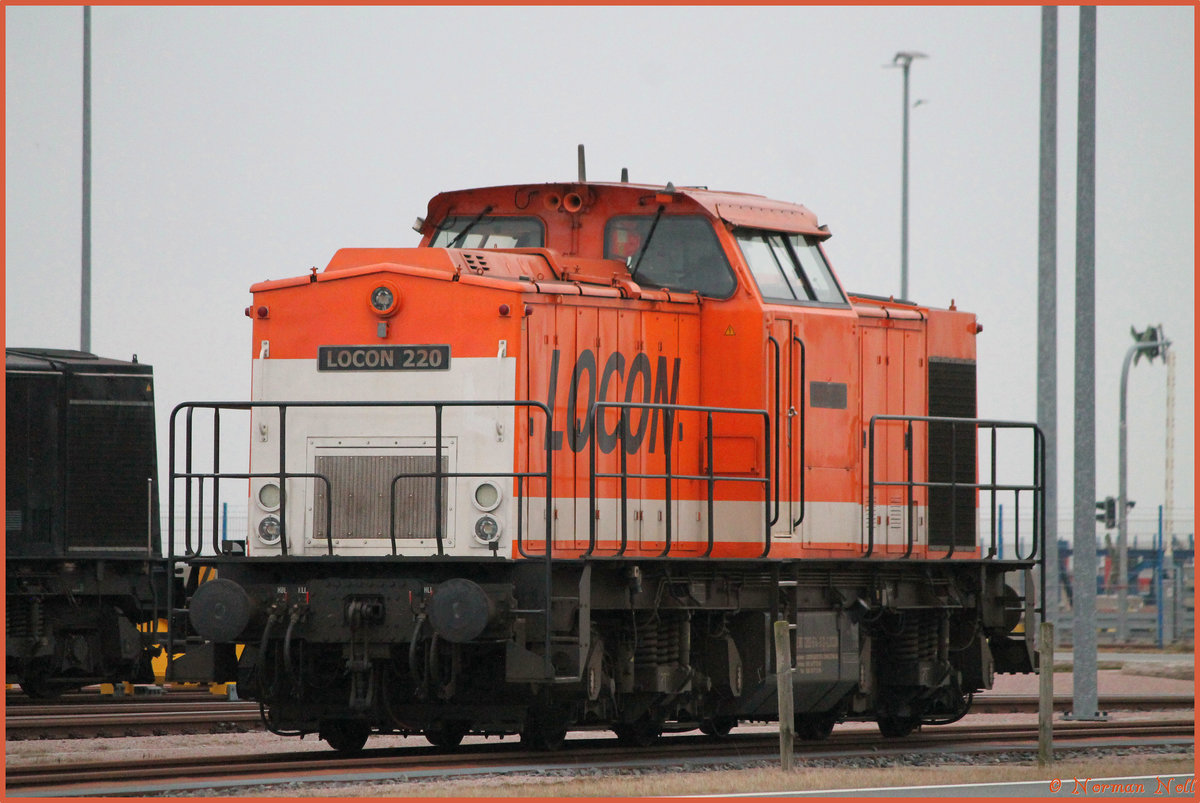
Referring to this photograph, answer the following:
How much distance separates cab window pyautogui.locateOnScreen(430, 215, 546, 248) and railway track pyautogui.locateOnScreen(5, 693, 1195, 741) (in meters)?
5.04

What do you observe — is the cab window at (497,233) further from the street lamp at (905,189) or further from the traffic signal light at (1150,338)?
the traffic signal light at (1150,338)

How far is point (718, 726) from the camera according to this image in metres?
15.0

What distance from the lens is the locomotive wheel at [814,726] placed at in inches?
597

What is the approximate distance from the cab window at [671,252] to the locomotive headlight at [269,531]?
3365mm

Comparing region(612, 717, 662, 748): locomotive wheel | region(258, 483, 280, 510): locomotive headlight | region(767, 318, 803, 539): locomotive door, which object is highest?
region(767, 318, 803, 539): locomotive door

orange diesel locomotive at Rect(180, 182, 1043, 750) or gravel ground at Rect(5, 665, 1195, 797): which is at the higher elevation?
orange diesel locomotive at Rect(180, 182, 1043, 750)

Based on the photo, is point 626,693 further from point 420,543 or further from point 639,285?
point 639,285

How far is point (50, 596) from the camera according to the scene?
1755 centimetres

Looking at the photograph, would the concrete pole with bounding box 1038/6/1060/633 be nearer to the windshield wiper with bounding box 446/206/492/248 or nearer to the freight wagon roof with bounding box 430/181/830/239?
the freight wagon roof with bounding box 430/181/830/239

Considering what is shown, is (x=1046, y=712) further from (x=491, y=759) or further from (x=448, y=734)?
(x=448, y=734)

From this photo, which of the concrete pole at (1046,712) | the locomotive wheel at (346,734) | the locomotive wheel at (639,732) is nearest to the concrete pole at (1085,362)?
the concrete pole at (1046,712)

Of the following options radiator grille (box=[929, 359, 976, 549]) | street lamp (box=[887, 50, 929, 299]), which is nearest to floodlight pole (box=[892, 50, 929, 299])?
street lamp (box=[887, 50, 929, 299])

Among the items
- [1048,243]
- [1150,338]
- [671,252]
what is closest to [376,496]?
[671,252]

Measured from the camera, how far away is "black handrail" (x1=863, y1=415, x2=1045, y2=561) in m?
14.0
